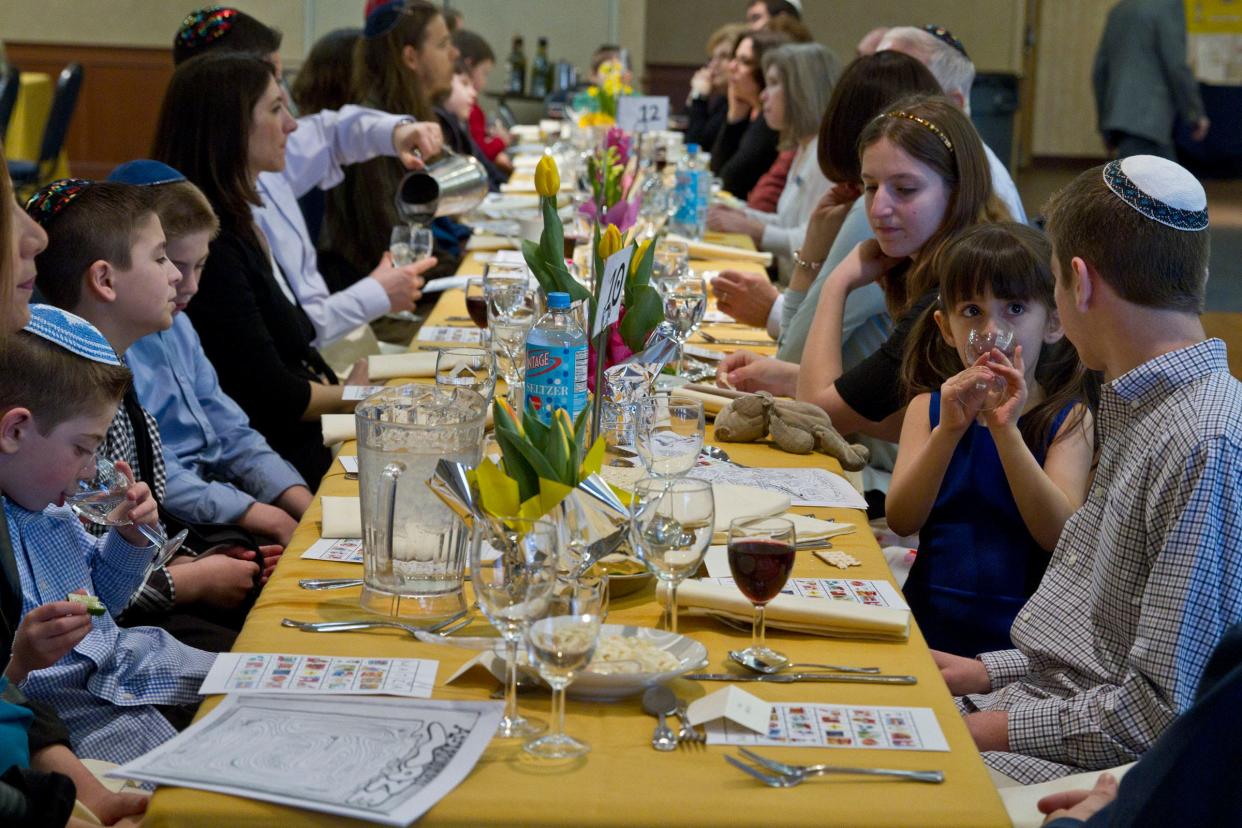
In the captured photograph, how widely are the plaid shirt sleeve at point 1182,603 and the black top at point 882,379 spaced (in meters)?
1.06

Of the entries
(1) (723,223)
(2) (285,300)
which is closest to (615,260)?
(2) (285,300)

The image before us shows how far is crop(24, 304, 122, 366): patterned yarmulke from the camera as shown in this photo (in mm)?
1956

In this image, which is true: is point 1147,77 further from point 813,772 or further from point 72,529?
point 813,772

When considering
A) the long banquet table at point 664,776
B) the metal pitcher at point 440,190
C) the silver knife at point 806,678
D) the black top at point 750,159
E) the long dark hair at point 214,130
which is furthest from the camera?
the black top at point 750,159

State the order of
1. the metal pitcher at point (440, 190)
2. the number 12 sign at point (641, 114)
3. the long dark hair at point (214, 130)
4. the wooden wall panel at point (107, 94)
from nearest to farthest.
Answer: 1. the long dark hair at point (214, 130)
2. the metal pitcher at point (440, 190)
3. the number 12 sign at point (641, 114)
4. the wooden wall panel at point (107, 94)

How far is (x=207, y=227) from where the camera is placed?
8.71 ft

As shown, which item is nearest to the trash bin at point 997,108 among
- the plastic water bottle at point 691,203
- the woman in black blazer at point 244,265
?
the plastic water bottle at point 691,203

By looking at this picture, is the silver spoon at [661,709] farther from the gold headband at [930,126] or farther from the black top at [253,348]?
the black top at [253,348]

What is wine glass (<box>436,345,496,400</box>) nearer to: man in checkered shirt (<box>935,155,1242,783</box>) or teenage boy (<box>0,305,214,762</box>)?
teenage boy (<box>0,305,214,762</box>)

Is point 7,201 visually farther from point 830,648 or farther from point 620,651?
point 830,648

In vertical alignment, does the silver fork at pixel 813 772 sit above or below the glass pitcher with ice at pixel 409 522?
below

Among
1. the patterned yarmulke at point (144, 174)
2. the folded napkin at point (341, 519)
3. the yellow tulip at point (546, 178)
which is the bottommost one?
the folded napkin at point (341, 519)

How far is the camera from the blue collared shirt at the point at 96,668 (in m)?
1.87

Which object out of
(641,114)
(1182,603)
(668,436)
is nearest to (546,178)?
(668,436)
